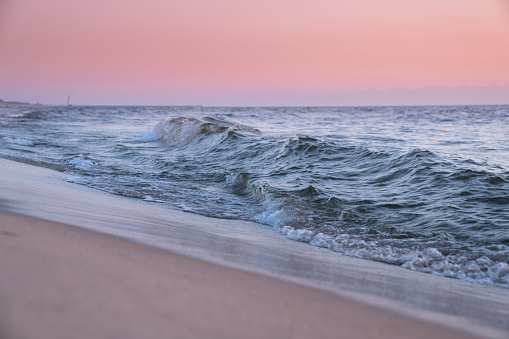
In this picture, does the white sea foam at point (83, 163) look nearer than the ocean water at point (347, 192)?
No

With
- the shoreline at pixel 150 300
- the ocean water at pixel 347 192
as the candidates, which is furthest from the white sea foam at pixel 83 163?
the shoreline at pixel 150 300

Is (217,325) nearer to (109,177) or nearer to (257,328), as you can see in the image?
(257,328)

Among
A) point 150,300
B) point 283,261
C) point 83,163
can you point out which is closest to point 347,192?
point 283,261

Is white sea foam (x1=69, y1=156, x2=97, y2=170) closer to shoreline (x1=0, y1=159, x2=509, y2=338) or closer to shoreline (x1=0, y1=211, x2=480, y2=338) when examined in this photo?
shoreline (x1=0, y1=159, x2=509, y2=338)

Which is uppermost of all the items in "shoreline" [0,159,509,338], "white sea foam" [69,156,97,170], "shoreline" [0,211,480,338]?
"shoreline" [0,211,480,338]

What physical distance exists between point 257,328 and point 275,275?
2.72 ft

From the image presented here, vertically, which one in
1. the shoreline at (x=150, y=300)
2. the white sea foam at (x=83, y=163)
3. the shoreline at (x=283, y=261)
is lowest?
the white sea foam at (x=83, y=163)

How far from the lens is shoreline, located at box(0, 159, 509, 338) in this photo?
7.15 feet

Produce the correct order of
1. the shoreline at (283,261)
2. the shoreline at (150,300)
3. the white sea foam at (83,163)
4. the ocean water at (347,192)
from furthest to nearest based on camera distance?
the white sea foam at (83,163)
the ocean water at (347,192)
the shoreline at (283,261)
the shoreline at (150,300)

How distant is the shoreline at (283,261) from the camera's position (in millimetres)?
2180

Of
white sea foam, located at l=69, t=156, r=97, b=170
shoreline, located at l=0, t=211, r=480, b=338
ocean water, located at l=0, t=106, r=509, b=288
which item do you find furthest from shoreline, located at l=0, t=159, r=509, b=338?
white sea foam, located at l=69, t=156, r=97, b=170

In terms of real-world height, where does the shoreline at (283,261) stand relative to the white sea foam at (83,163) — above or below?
above

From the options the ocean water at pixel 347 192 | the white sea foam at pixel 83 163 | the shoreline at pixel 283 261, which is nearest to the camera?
the shoreline at pixel 283 261

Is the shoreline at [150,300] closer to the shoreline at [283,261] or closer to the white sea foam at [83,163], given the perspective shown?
the shoreline at [283,261]
